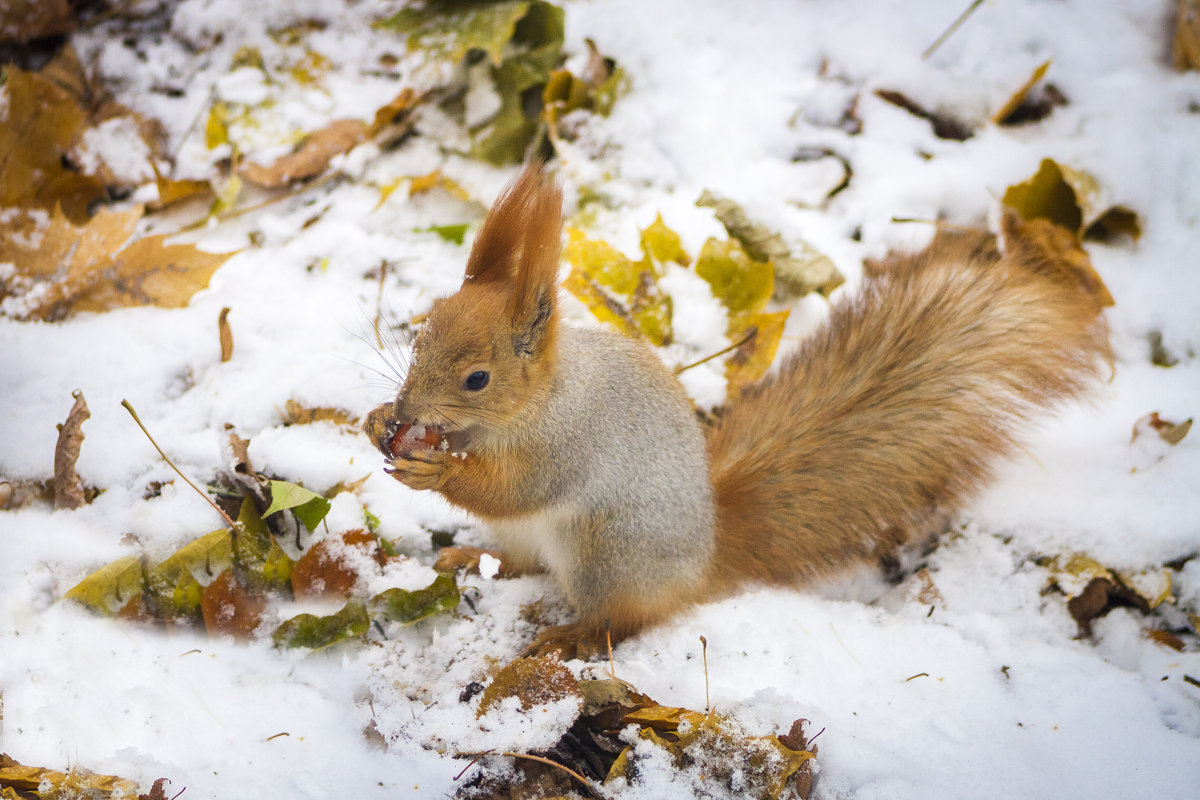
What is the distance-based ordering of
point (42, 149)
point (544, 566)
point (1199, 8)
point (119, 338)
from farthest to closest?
point (1199, 8) → point (42, 149) → point (119, 338) → point (544, 566)

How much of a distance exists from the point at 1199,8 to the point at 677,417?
5.07 ft

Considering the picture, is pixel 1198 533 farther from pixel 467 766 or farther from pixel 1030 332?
pixel 467 766

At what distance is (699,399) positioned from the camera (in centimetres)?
160

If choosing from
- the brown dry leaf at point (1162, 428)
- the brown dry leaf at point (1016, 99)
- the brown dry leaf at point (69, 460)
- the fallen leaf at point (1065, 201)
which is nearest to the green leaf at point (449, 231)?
the brown dry leaf at point (69, 460)

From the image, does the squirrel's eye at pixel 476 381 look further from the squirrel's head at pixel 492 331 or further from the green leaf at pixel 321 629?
the green leaf at pixel 321 629

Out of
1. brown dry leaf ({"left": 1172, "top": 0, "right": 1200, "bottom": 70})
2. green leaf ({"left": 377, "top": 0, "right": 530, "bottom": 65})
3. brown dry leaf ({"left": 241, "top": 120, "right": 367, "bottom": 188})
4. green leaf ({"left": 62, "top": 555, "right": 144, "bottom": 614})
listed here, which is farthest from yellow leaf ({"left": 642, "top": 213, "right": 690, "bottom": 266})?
brown dry leaf ({"left": 1172, "top": 0, "right": 1200, "bottom": 70})

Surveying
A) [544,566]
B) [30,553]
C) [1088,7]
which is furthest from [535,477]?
[1088,7]

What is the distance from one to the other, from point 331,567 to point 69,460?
1.46 ft

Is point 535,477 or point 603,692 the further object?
point 535,477

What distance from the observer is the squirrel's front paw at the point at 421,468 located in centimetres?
119

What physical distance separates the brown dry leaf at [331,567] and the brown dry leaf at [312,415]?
257 mm

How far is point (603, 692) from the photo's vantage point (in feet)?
3.61

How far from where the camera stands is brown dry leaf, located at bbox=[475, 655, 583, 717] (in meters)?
1.09

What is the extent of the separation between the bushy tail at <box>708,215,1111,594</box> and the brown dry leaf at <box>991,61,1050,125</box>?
637 mm
